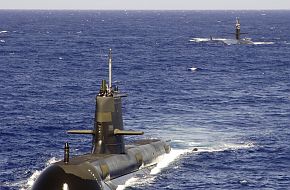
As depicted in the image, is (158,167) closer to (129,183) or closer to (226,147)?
(129,183)

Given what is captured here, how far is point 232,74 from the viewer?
171875 millimetres

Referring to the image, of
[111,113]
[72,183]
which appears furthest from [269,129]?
[72,183]

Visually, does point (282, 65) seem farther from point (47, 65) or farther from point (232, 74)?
point (47, 65)

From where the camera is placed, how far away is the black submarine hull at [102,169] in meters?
50.8

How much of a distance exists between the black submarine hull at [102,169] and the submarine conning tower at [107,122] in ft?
4.36

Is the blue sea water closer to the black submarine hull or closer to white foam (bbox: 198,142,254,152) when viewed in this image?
white foam (bbox: 198,142,254,152)

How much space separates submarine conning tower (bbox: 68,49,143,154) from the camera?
241ft

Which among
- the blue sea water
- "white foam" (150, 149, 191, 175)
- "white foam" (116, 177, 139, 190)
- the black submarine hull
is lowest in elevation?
the blue sea water

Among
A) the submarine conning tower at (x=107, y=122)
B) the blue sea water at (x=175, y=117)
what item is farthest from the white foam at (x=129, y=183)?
the submarine conning tower at (x=107, y=122)

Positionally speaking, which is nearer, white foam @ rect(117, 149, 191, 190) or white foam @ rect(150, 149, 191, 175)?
white foam @ rect(117, 149, 191, 190)

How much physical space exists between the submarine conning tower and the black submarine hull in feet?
4.36

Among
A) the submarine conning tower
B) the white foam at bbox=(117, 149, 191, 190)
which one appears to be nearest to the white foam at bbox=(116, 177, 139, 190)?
the white foam at bbox=(117, 149, 191, 190)

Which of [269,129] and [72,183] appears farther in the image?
[269,129]

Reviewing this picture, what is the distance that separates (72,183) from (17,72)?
123 metres
